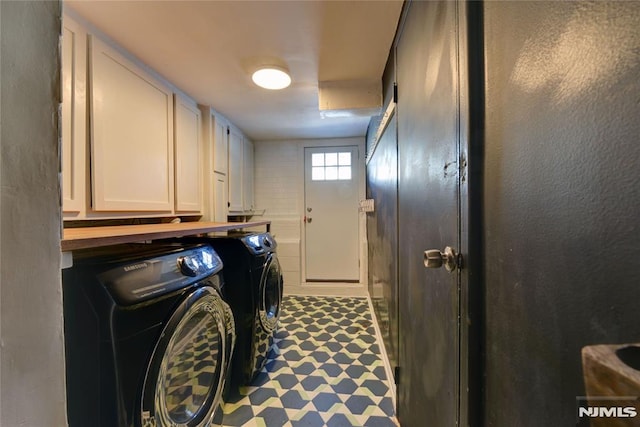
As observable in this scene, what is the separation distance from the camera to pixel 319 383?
5.90 ft

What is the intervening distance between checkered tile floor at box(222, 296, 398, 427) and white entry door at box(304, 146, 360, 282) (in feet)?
3.71

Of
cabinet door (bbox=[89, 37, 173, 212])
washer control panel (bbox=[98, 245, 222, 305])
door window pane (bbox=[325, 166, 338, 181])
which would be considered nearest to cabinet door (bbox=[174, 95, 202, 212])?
cabinet door (bbox=[89, 37, 173, 212])

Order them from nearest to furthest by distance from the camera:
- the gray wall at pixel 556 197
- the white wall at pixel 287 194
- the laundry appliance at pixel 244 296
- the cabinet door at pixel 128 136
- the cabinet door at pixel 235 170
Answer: the gray wall at pixel 556 197, the cabinet door at pixel 128 136, the laundry appliance at pixel 244 296, the cabinet door at pixel 235 170, the white wall at pixel 287 194

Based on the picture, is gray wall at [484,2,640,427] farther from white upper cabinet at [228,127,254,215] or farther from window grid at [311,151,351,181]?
window grid at [311,151,351,181]

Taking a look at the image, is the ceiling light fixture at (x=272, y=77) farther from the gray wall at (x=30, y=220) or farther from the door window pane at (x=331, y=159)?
the door window pane at (x=331, y=159)

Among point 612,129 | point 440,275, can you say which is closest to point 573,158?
point 612,129

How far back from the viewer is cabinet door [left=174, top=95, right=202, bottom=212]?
2197 millimetres

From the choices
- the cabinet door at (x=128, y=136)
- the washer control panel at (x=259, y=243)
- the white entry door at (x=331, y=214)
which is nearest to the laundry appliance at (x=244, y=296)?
the washer control panel at (x=259, y=243)

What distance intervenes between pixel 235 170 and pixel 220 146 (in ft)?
1.48

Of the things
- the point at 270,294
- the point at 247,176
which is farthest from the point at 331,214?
the point at 270,294

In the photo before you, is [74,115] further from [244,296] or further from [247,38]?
[244,296]

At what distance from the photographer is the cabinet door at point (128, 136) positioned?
4.88ft

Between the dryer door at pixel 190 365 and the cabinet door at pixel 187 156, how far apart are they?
1.29 meters

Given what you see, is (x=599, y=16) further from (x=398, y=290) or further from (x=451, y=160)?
(x=398, y=290)
